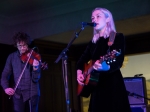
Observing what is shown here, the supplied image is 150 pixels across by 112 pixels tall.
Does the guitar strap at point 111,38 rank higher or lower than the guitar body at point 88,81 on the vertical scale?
higher

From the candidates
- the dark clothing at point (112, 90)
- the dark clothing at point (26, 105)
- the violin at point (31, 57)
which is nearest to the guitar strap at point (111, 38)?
the dark clothing at point (112, 90)

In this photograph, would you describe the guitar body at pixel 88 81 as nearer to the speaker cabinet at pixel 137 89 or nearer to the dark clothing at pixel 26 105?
the dark clothing at pixel 26 105

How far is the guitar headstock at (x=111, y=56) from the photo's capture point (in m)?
1.85

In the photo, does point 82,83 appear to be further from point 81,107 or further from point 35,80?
point 81,107

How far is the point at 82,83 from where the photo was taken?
2.15 meters

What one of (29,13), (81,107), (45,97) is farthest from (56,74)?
(29,13)

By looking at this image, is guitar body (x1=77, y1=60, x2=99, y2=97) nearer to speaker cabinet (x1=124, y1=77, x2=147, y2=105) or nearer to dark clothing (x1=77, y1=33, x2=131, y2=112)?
dark clothing (x1=77, y1=33, x2=131, y2=112)

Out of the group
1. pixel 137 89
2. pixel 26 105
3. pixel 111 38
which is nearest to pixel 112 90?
pixel 111 38

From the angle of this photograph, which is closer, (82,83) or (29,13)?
(82,83)

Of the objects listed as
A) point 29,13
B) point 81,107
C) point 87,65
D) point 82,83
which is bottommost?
point 81,107

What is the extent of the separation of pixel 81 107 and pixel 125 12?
2661 millimetres

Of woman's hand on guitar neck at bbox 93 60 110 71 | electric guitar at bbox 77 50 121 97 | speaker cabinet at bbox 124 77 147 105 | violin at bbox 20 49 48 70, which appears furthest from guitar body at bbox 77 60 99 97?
speaker cabinet at bbox 124 77 147 105

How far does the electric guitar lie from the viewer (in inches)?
73.2

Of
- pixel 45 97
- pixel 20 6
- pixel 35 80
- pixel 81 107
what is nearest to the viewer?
pixel 35 80
